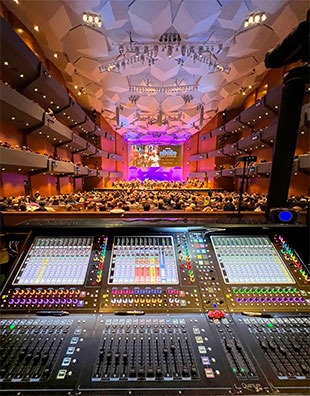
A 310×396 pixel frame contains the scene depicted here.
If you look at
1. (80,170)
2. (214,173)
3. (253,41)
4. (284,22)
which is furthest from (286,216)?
(214,173)

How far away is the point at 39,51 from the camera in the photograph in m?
10.8

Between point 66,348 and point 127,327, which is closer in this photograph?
point 66,348

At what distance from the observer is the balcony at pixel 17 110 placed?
637 cm

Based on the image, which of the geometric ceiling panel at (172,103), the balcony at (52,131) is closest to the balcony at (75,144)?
the balcony at (52,131)

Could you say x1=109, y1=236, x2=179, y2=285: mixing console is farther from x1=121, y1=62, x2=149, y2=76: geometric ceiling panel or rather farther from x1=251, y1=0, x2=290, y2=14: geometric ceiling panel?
x1=121, y1=62, x2=149, y2=76: geometric ceiling panel

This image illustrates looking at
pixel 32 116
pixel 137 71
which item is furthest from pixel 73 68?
pixel 32 116

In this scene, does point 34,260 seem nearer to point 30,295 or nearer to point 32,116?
point 30,295

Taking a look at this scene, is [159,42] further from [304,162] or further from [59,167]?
[304,162]

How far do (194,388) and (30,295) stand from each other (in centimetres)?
115

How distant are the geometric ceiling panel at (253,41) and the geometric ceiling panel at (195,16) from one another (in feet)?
6.31

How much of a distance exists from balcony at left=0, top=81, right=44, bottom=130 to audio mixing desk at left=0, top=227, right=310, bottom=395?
7194mm

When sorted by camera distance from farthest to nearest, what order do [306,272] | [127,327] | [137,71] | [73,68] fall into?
[137,71] → [73,68] → [306,272] → [127,327]

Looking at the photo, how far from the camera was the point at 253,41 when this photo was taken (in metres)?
9.89

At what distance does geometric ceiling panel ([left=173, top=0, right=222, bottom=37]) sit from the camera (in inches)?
315
